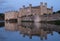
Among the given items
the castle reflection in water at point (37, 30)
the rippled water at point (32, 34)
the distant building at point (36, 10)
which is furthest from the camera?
the distant building at point (36, 10)

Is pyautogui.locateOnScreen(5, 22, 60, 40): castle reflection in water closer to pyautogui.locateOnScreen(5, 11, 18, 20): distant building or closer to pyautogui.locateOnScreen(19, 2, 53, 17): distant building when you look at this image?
pyautogui.locateOnScreen(19, 2, 53, 17): distant building

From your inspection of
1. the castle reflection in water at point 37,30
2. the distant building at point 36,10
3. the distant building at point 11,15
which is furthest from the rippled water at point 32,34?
the distant building at point 11,15

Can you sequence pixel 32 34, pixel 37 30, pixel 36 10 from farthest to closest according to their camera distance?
pixel 36 10, pixel 37 30, pixel 32 34

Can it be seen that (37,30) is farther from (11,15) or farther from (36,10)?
(11,15)

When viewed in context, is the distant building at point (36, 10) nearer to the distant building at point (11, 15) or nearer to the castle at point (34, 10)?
the castle at point (34, 10)

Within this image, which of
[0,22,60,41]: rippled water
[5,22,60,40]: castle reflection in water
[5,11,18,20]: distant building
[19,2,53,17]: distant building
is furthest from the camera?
[5,11,18,20]: distant building

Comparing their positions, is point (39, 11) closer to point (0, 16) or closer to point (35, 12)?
point (35, 12)

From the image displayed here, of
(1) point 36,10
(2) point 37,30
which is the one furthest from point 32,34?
(1) point 36,10

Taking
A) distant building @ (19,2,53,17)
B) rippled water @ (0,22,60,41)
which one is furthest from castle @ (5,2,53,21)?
rippled water @ (0,22,60,41)

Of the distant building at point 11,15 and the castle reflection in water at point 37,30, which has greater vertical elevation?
the castle reflection in water at point 37,30

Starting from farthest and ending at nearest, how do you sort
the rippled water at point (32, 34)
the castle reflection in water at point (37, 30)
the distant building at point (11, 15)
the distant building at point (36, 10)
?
the distant building at point (11, 15), the distant building at point (36, 10), the castle reflection in water at point (37, 30), the rippled water at point (32, 34)

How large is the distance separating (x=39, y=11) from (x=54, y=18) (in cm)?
4032

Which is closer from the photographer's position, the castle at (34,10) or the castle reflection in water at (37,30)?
the castle reflection in water at (37,30)

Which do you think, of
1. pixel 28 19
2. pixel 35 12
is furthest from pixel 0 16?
pixel 28 19
